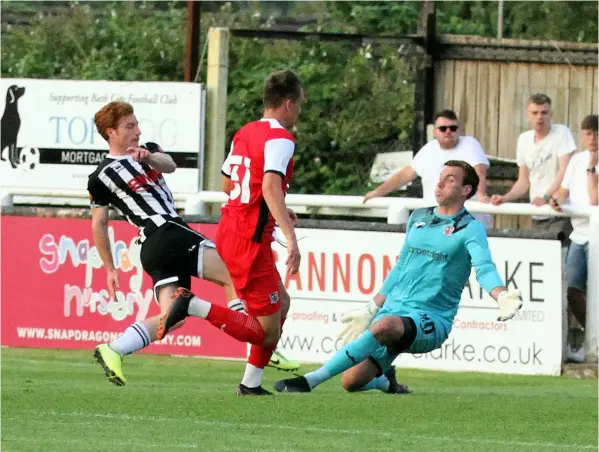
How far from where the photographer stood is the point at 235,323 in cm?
1030

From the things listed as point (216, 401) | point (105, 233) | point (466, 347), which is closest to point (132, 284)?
point (466, 347)

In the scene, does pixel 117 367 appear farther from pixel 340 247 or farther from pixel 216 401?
pixel 340 247

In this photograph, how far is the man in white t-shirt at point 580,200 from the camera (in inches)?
558

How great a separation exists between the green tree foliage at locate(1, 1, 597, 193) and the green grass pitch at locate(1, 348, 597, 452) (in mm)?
11787

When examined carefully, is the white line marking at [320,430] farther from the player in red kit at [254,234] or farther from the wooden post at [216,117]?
the wooden post at [216,117]

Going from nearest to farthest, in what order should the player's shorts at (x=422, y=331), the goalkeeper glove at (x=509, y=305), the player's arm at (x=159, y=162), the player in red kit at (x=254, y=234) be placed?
the goalkeeper glove at (x=509, y=305), the player in red kit at (x=254, y=234), the player's shorts at (x=422, y=331), the player's arm at (x=159, y=162)

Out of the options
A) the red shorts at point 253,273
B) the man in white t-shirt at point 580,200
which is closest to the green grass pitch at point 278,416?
the red shorts at point 253,273

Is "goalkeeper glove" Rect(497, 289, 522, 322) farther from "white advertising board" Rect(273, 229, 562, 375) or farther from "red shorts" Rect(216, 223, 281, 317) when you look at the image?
"white advertising board" Rect(273, 229, 562, 375)

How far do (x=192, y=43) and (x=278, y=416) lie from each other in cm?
961

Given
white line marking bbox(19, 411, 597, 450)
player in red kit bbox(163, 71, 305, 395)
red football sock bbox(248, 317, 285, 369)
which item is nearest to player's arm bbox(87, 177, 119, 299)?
player in red kit bbox(163, 71, 305, 395)

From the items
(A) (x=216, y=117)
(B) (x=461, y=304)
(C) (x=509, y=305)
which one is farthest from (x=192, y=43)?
(C) (x=509, y=305)

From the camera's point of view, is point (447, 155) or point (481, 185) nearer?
point (481, 185)

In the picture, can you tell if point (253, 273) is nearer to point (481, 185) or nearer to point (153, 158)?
point (153, 158)

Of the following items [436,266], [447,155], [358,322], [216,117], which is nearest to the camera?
[436,266]
